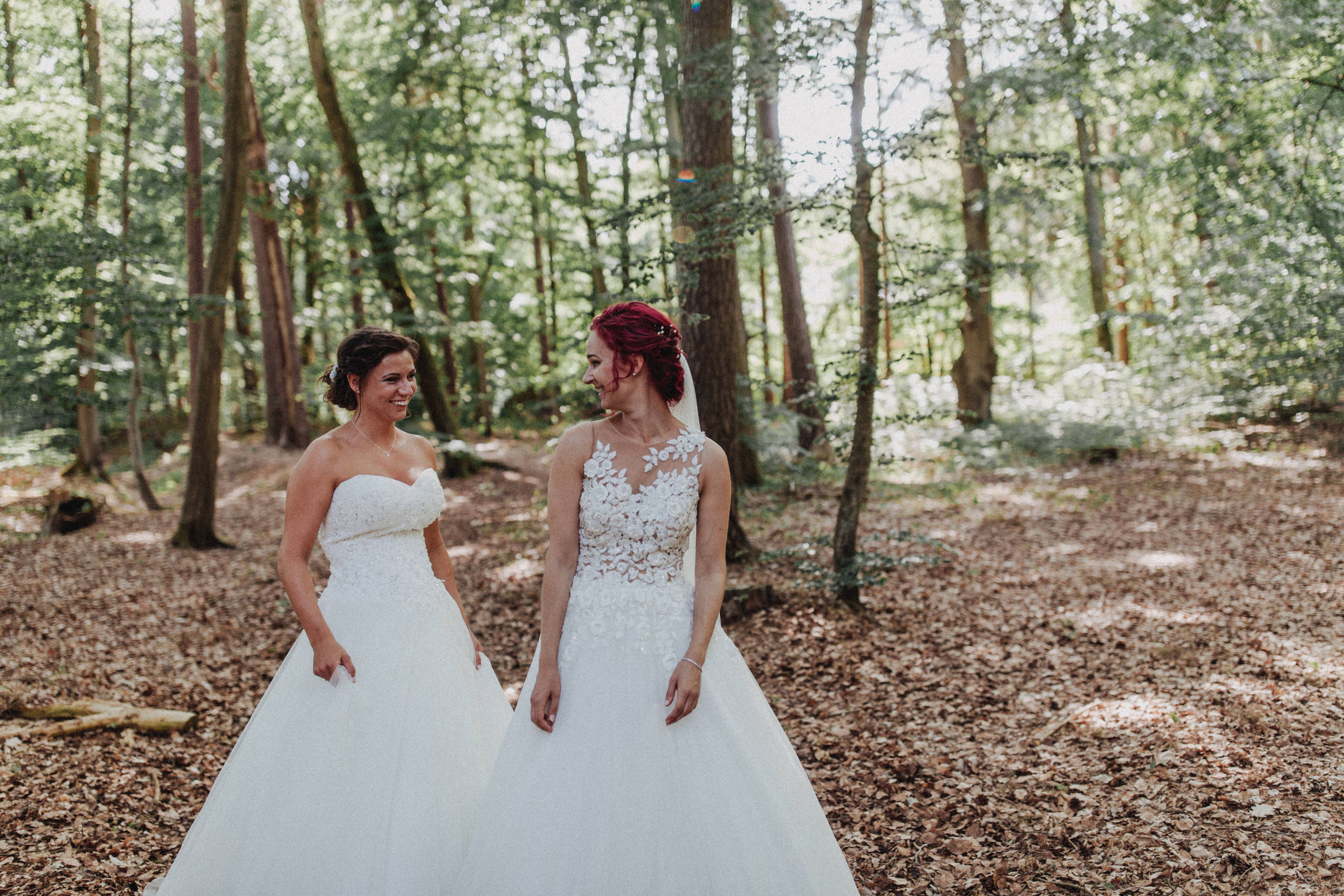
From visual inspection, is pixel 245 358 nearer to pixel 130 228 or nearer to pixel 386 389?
pixel 130 228

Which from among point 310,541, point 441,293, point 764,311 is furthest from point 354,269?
point 764,311

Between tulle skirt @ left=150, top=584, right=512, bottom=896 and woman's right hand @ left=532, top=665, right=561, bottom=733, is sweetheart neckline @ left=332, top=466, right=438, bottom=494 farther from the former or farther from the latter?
woman's right hand @ left=532, top=665, right=561, bottom=733

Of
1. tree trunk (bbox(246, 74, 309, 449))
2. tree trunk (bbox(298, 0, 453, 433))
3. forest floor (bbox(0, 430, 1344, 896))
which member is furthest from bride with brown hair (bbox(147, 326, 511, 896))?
tree trunk (bbox(246, 74, 309, 449))

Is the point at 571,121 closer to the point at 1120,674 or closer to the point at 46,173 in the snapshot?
the point at 46,173

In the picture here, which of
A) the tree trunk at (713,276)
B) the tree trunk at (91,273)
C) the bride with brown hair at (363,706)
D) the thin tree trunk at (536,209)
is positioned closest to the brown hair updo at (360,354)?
the bride with brown hair at (363,706)

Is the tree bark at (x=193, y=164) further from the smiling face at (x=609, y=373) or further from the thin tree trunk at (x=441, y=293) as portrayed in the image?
the smiling face at (x=609, y=373)

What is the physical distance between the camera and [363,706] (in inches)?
119

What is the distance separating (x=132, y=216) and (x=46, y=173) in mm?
8270

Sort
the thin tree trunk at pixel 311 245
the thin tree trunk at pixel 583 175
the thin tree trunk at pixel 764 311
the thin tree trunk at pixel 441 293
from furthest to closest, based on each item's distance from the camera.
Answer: the thin tree trunk at pixel 764 311 → the thin tree trunk at pixel 311 245 → the thin tree trunk at pixel 441 293 → the thin tree trunk at pixel 583 175

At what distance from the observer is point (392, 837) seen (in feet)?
9.22

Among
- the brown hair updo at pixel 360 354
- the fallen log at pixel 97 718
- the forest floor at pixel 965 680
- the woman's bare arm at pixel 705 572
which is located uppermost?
the brown hair updo at pixel 360 354

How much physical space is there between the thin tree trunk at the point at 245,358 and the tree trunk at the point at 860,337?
1858cm

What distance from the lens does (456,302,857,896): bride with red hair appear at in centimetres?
244

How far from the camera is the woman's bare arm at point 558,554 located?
2604 millimetres
